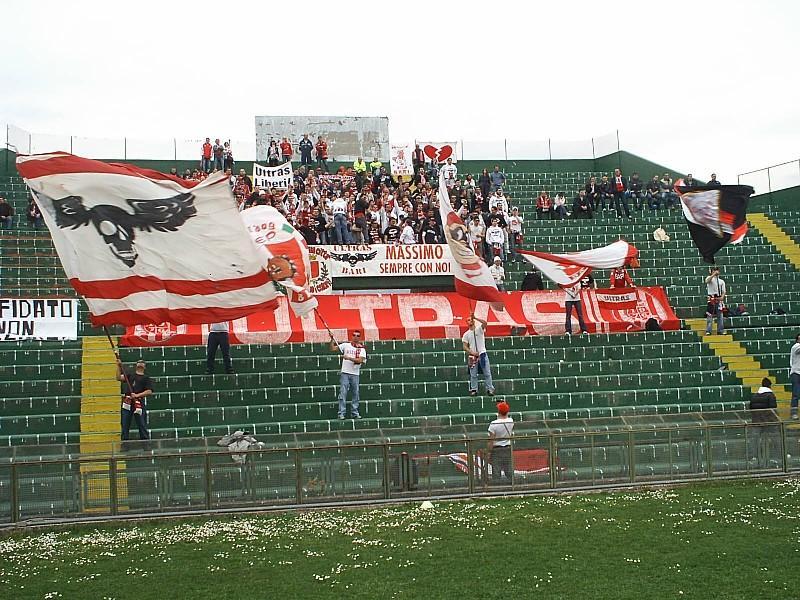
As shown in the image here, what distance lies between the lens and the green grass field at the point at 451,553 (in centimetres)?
1227

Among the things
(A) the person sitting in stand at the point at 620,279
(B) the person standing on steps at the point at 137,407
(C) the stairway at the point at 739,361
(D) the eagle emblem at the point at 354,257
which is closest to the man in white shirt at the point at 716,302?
(C) the stairway at the point at 739,361

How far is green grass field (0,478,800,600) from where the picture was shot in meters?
12.3

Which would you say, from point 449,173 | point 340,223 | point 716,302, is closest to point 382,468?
point 716,302

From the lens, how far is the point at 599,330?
97.9 feet

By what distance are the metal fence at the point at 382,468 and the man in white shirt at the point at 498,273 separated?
1342 cm

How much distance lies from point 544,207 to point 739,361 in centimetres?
1244

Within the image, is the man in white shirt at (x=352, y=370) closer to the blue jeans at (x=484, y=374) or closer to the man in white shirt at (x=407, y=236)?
the blue jeans at (x=484, y=374)

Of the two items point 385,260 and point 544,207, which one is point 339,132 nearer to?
point 544,207

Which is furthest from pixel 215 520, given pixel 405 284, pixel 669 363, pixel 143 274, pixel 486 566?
pixel 405 284

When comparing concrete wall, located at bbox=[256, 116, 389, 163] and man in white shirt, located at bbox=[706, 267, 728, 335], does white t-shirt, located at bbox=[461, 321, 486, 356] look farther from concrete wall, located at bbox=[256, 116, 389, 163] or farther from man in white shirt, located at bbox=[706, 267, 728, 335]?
concrete wall, located at bbox=[256, 116, 389, 163]

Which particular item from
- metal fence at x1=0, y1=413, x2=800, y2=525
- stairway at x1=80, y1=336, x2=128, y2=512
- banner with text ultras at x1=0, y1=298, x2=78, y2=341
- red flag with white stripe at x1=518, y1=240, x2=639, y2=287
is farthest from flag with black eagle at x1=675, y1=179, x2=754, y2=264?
banner with text ultras at x1=0, y1=298, x2=78, y2=341

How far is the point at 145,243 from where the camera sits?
55.3ft

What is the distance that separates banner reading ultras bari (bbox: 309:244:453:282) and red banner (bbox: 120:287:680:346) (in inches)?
97.3

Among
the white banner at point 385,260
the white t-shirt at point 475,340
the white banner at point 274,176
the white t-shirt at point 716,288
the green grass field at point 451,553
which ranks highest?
the white banner at point 274,176
